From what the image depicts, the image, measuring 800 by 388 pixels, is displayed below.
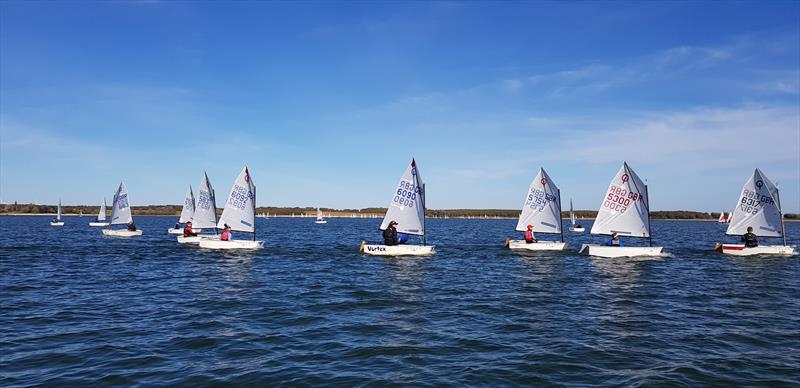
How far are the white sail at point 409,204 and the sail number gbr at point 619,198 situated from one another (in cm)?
1514

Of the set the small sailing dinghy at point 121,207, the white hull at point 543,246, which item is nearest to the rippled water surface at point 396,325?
the white hull at point 543,246

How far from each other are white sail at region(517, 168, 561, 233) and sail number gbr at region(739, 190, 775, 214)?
49.0ft

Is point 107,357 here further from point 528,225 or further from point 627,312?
point 528,225

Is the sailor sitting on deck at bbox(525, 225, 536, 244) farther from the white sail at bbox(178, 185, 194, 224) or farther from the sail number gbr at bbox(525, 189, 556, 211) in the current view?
the white sail at bbox(178, 185, 194, 224)

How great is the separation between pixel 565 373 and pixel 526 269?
21.9 meters

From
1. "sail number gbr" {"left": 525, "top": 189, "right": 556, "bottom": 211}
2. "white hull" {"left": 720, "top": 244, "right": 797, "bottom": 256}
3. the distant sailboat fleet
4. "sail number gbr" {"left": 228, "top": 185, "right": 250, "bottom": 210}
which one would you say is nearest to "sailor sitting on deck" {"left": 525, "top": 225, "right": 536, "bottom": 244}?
the distant sailboat fleet

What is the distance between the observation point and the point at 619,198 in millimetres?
40750

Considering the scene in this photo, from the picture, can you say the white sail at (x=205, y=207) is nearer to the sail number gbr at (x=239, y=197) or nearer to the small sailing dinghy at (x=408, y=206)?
the sail number gbr at (x=239, y=197)

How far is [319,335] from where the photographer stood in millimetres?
15945

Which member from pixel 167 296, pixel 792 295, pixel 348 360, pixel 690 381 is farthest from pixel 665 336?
pixel 167 296

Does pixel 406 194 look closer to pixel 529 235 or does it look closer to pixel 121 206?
pixel 529 235

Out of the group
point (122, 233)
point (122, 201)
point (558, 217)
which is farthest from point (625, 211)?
point (122, 201)

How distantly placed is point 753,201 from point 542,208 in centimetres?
1707

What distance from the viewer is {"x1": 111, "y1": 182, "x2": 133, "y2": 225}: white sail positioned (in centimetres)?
7269
